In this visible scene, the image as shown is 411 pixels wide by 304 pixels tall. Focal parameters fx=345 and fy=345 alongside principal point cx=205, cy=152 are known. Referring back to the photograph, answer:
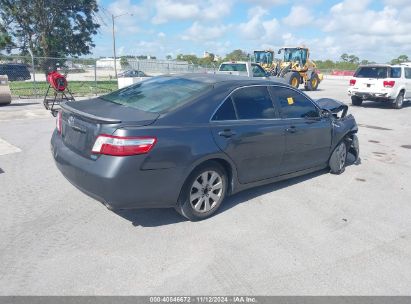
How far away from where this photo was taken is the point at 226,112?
4.02 meters

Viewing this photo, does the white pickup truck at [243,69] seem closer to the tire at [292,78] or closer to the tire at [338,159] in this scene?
the tire at [292,78]

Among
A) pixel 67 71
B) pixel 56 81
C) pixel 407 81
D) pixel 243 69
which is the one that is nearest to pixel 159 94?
pixel 56 81

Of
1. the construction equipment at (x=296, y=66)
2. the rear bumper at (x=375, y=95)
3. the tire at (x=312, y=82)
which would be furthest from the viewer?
the tire at (x=312, y=82)

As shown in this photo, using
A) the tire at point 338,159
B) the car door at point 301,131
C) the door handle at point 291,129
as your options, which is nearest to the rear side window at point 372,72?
the tire at point 338,159

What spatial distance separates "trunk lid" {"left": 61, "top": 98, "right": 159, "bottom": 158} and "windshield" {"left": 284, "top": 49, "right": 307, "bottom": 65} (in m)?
21.7

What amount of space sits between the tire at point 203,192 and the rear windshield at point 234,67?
1484cm

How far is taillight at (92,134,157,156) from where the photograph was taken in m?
3.20

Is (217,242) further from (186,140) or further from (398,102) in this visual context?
(398,102)

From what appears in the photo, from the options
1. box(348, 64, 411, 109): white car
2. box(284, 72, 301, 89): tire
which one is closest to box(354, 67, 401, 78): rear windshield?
box(348, 64, 411, 109): white car

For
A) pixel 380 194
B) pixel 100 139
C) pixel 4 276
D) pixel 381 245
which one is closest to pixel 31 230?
pixel 4 276

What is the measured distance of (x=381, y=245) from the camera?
143 inches

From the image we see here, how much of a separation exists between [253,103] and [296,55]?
2091 centimetres

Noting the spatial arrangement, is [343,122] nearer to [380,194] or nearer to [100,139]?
[380,194]

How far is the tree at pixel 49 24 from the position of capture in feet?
88.5
